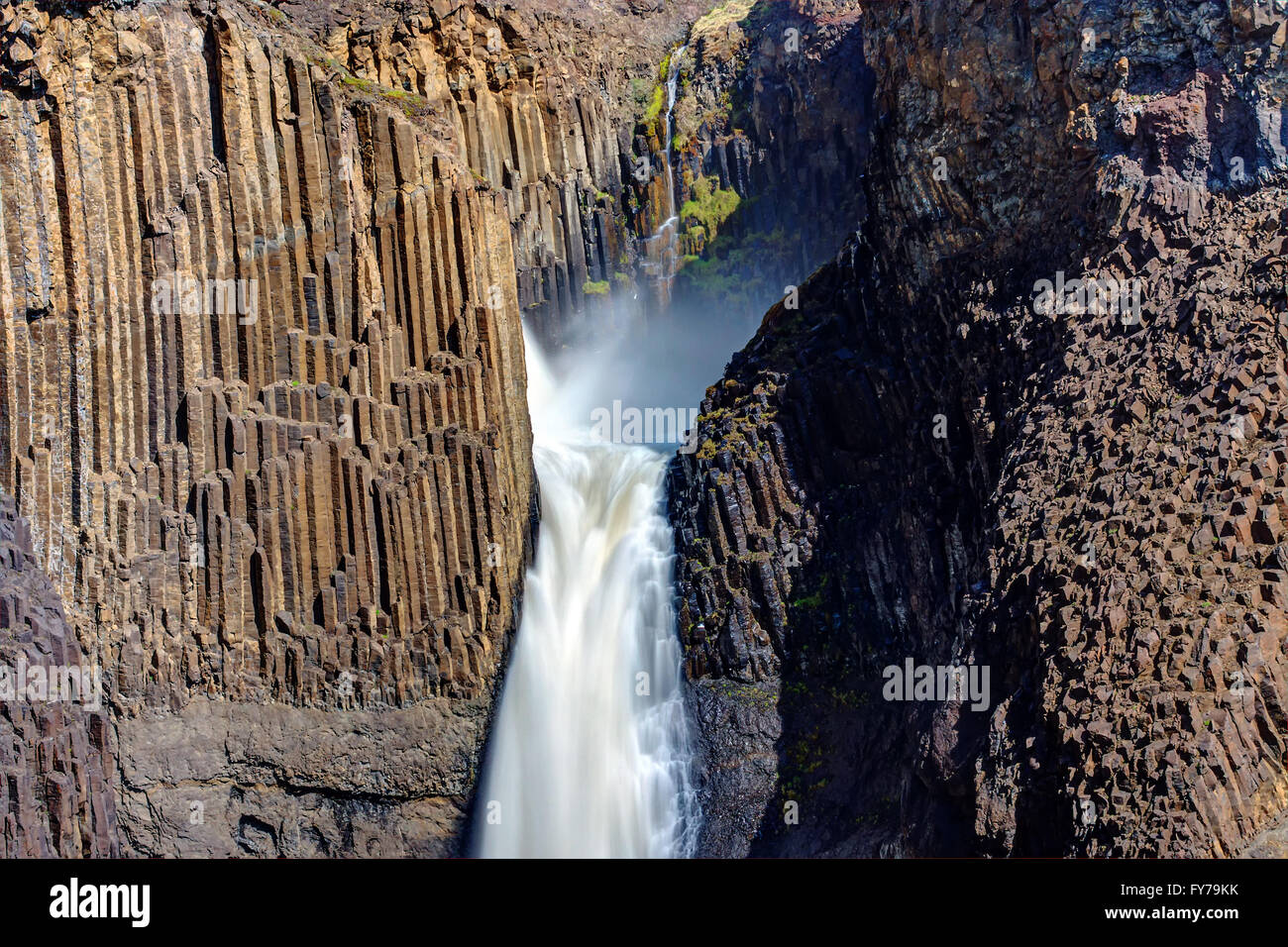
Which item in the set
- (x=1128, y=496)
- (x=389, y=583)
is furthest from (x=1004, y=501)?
(x=389, y=583)

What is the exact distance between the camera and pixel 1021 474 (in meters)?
25.1

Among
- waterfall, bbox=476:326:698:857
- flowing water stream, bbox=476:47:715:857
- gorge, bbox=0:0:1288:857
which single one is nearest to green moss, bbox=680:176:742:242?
gorge, bbox=0:0:1288:857

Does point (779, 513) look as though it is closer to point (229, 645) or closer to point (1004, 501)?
point (1004, 501)

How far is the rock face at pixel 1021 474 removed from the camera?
2019 centimetres

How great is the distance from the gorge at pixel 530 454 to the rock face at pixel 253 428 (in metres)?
0.08

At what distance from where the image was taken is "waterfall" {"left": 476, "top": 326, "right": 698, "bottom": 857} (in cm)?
2994

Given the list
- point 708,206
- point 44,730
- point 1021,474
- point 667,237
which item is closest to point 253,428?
point 44,730

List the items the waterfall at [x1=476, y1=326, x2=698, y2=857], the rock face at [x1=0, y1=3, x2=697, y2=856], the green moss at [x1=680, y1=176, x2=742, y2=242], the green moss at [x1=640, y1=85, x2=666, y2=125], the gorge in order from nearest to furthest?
the gorge
the rock face at [x1=0, y1=3, x2=697, y2=856]
the waterfall at [x1=476, y1=326, x2=698, y2=857]
the green moss at [x1=680, y1=176, x2=742, y2=242]
the green moss at [x1=640, y1=85, x2=666, y2=125]

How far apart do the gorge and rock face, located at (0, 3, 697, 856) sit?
0.27ft

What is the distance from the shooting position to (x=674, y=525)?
33.2m

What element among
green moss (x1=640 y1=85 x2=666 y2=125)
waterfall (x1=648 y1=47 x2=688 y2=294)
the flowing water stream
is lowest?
the flowing water stream

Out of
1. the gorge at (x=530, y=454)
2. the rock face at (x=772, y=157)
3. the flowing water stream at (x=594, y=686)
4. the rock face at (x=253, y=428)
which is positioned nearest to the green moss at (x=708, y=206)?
the rock face at (x=772, y=157)

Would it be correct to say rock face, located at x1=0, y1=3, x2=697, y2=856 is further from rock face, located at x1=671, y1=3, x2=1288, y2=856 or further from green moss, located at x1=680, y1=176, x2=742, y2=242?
green moss, located at x1=680, y1=176, x2=742, y2=242

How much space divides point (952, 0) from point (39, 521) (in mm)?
21986
